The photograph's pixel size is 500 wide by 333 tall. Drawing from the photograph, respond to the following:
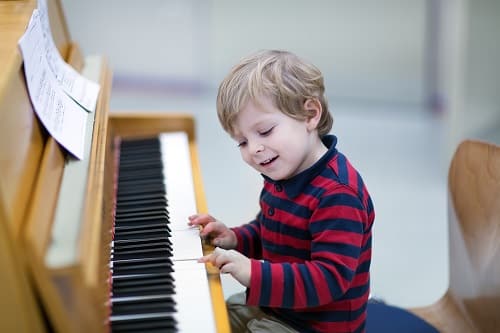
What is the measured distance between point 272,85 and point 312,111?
0.12 metres

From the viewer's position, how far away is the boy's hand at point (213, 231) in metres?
1.72

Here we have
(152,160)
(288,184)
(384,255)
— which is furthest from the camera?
(384,255)

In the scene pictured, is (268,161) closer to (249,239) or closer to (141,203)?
(249,239)

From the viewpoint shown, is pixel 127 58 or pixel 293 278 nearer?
pixel 293 278

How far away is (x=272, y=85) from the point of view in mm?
1540

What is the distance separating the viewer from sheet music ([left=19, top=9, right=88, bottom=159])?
1.45 metres

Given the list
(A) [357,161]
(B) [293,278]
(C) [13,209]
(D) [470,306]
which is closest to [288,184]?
(B) [293,278]

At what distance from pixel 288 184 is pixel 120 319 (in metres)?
0.47

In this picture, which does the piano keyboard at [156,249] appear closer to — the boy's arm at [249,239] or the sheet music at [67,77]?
the boy's arm at [249,239]

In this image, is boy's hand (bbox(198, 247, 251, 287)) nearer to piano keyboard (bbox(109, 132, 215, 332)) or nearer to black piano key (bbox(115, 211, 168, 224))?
piano keyboard (bbox(109, 132, 215, 332))

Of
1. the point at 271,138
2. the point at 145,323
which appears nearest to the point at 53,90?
the point at 271,138

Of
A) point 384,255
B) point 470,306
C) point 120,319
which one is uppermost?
point 120,319

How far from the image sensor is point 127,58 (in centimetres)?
529

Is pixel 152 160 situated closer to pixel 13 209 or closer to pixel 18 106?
pixel 18 106
